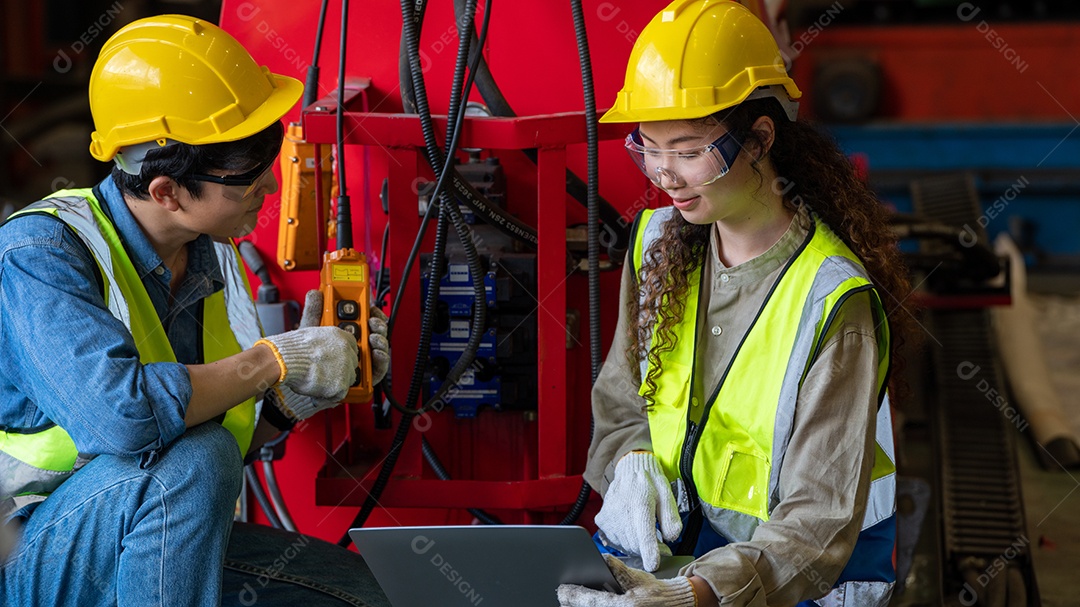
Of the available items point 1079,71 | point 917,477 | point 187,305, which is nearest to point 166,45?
point 187,305

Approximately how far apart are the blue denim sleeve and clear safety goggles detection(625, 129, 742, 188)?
34.5 inches

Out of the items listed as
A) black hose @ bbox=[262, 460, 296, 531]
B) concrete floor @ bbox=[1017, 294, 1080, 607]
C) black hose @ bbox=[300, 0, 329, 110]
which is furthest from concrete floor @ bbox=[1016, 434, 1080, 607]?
black hose @ bbox=[300, 0, 329, 110]

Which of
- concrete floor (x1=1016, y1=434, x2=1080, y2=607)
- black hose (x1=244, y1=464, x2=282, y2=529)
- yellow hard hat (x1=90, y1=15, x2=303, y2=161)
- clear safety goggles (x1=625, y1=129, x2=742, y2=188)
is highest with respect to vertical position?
yellow hard hat (x1=90, y1=15, x2=303, y2=161)

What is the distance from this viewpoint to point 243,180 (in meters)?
1.90

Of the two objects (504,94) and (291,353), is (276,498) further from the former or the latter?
(504,94)

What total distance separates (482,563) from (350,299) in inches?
27.4

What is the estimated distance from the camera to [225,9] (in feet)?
8.46

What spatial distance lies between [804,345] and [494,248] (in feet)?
2.90

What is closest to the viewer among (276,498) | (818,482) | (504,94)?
(818,482)

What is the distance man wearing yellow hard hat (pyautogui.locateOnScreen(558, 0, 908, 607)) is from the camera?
1.68 m

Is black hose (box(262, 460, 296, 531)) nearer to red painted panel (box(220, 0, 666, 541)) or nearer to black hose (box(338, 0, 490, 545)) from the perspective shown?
red painted panel (box(220, 0, 666, 541))

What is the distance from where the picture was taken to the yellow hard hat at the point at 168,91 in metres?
1.86

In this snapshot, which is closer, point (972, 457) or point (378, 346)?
point (378, 346)

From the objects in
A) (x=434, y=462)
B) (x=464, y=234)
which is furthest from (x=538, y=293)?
(x=434, y=462)
